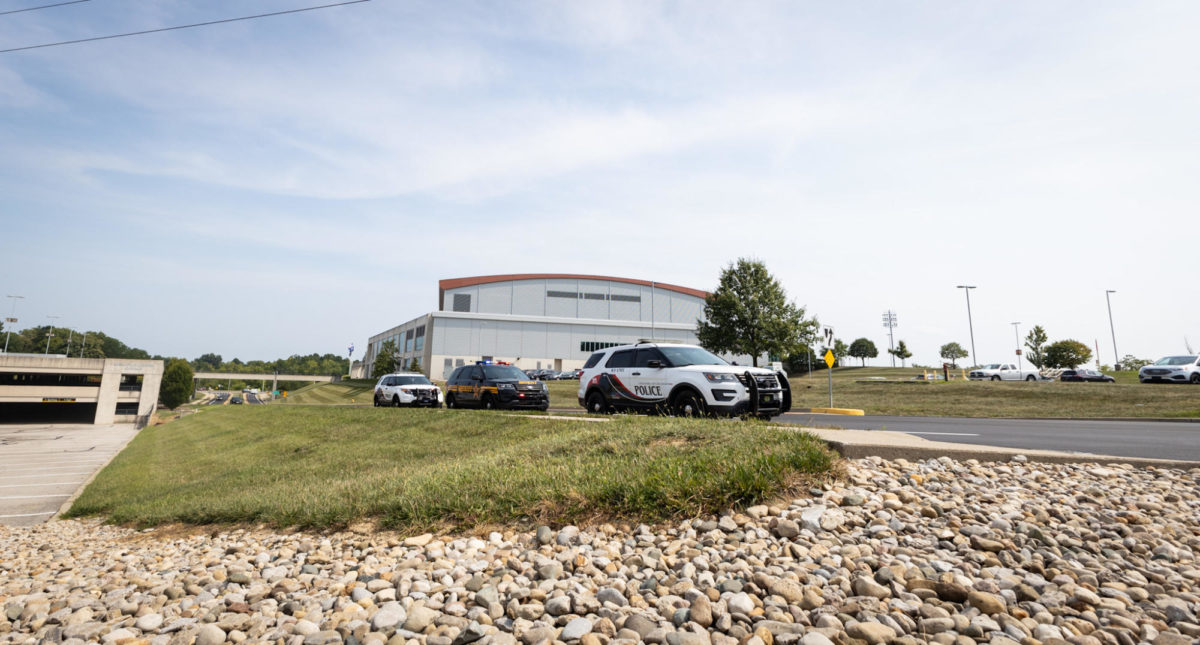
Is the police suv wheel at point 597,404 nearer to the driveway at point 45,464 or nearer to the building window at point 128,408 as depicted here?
the driveway at point 45,464

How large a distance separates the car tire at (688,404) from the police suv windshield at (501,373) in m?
8.14

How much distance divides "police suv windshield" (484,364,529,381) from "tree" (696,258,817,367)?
79.6 feet

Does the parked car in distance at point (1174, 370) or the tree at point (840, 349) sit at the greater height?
the tree at point (840, 349)

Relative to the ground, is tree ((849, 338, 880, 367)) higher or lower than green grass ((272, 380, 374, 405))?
higher

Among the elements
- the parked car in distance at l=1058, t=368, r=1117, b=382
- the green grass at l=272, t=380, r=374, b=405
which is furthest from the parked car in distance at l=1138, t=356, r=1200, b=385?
the green grass at l=272, t=380, r=374, b=405

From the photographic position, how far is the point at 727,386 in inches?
443

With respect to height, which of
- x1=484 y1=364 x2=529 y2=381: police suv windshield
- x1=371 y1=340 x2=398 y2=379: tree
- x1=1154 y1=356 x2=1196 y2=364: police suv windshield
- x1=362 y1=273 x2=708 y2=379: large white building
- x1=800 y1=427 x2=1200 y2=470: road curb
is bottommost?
x1=800 y1=427 x2=1200 y2=470: road curb

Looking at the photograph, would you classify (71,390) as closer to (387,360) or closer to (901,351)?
(387,360)

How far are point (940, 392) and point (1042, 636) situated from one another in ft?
105

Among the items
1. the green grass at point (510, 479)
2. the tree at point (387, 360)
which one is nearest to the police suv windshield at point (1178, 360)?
the green grass at point (510, 479)

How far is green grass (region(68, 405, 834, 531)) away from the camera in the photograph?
17.1 ft

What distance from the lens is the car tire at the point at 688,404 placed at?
11.4 meters

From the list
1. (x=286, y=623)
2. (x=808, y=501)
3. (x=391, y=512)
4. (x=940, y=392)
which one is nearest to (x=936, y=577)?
(x=808, y=501)

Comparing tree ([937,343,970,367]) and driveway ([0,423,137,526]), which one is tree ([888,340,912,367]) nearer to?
tree ([937,343,970,367])
